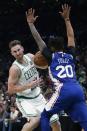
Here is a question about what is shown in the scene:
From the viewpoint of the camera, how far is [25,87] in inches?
368

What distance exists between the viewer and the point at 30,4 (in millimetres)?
17344

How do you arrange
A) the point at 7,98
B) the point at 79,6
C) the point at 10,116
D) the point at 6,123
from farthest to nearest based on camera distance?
the point at 79,6 → the point at 7,98 → the point at 10,116 → the point at 6,123

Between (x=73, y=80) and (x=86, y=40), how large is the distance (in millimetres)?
8749

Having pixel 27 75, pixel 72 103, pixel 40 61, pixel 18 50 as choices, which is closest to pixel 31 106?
pixel 27 75

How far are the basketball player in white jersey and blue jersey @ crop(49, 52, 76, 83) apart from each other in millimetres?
832

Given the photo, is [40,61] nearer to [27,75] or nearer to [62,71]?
[62,71]

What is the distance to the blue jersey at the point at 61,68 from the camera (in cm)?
859

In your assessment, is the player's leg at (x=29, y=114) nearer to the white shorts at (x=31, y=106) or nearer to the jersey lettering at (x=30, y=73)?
the white shorts at (x=31, y=106)

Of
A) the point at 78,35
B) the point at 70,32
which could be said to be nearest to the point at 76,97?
the point at 70,32

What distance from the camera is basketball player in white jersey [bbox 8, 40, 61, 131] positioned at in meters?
9.48

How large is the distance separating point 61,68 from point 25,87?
0.98m

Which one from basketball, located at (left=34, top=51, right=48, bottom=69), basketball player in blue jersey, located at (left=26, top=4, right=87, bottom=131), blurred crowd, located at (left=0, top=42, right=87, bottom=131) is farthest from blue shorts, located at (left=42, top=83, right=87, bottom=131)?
blurred crowd, located at (left=0, top=42, right=87, bottom=131)

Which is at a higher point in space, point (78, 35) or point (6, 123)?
point (78, 35)

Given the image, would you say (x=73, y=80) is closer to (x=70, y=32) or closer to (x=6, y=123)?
(x=70, y=32)
